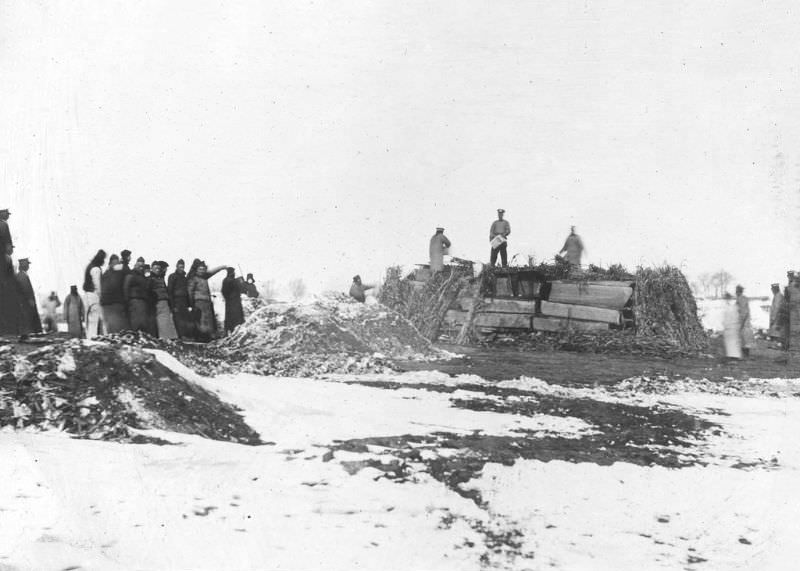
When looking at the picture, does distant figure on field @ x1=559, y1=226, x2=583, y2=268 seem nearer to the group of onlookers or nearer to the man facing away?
the group of onlookers

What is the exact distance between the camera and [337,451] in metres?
3.98

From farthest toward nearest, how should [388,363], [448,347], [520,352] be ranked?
[448,347] < [520,352] < [388,363]

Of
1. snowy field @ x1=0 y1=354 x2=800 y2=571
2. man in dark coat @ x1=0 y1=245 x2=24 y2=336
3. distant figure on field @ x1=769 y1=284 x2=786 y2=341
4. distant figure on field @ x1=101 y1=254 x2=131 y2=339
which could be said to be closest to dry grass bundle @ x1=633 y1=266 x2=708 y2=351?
distant figure on field @ x1=769 y1=284 x2=786 y2=341

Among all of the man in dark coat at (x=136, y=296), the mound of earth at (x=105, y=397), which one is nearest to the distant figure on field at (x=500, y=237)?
the man in dark coat at (x=136, y=296)

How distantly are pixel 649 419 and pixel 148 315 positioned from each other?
7433mm

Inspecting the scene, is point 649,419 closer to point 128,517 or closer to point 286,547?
point 286,547

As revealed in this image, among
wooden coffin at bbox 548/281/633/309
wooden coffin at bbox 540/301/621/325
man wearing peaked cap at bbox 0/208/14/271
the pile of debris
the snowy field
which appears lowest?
the snowy field

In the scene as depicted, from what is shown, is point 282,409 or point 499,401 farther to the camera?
point 499,401

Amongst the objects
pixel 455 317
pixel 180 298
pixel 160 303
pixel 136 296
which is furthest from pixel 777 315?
pixel 136 296

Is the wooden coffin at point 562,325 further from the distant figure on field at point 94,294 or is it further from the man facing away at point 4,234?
the man facing away at point 4,234

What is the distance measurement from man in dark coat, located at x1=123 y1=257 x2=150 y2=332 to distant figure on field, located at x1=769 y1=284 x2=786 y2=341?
1290 centimetres

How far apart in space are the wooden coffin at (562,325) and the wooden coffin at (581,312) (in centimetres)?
8

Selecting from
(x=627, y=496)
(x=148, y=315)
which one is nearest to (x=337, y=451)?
(x=627, y=496)

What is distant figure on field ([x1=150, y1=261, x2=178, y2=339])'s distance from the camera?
959cm
